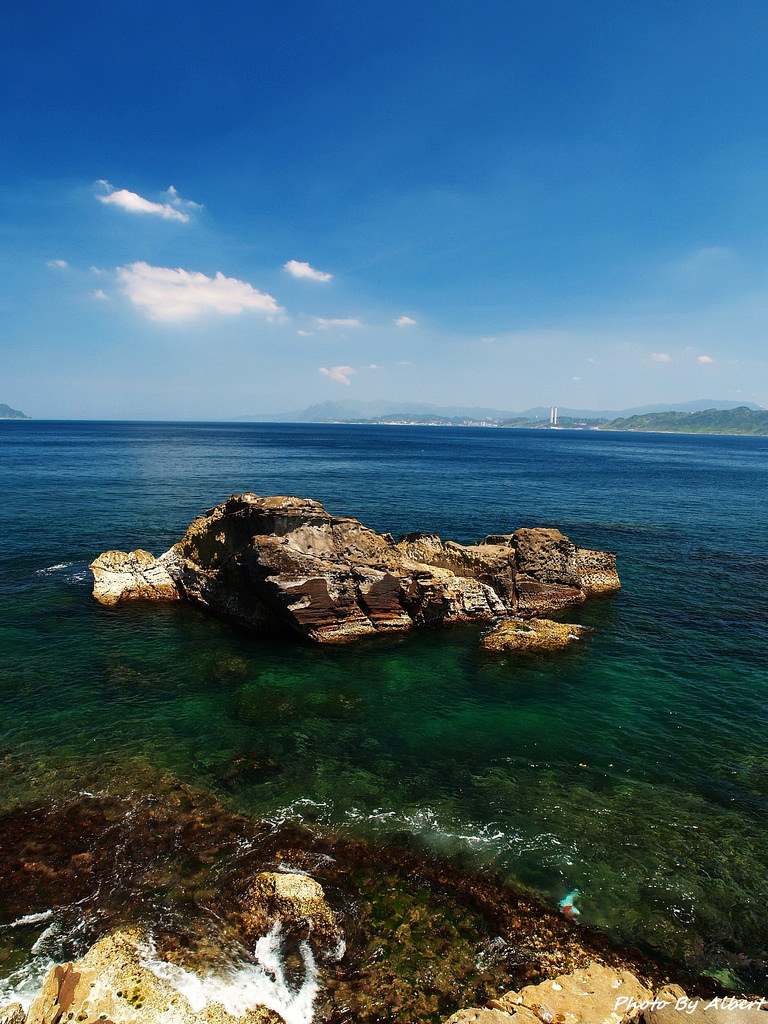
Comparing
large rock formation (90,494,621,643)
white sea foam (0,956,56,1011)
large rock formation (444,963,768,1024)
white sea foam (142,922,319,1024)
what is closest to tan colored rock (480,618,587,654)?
large rock formation (90,494,621,643)

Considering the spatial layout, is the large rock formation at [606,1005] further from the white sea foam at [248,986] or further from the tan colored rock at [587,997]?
the white sea foam at [248,986]

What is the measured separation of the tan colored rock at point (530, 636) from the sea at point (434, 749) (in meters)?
0.86

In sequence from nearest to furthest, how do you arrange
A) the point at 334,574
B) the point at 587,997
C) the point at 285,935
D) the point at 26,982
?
the point at 587,997, the point at 26,982, the point at 285,935, the point at 334,574

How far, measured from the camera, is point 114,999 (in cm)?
911

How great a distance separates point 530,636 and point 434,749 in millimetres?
10810

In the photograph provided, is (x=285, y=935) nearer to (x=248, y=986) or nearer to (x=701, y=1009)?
(x=248, y=986)

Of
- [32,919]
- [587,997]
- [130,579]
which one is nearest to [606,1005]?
[587,997]

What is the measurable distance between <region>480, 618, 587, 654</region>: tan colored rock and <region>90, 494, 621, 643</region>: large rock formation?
311 centimetres

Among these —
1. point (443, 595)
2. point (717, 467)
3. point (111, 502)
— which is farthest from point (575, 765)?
point (717, 467)

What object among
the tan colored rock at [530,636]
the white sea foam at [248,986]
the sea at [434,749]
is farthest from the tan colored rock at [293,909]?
the tan colored rock at [530,636]

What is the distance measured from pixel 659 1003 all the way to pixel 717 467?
5673 inches

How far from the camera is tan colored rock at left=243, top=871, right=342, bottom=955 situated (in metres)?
11.4

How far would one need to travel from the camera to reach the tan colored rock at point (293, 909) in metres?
11.4

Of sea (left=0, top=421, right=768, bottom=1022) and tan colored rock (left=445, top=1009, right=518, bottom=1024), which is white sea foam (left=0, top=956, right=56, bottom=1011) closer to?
sea (left=0, top=421, right=768, bottom=1022)
